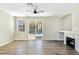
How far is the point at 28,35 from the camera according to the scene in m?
11.8

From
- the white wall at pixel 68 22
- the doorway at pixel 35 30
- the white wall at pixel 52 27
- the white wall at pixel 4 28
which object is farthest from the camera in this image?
the doorway at pixel 35 30

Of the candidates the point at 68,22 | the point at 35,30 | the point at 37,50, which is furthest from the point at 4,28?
the point at 68,22

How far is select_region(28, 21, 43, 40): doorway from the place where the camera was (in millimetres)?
11906

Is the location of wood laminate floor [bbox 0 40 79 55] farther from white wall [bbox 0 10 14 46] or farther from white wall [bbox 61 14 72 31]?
white wall [bbox 61 14 72 31]

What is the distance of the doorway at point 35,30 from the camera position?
11.9m

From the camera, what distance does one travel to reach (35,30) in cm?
1212

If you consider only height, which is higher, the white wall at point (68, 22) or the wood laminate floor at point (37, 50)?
the white wall at point (68, 22)

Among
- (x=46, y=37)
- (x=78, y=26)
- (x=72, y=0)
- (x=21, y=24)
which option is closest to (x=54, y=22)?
(x=46, y=37)

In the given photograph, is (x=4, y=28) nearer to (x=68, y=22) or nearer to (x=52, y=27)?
(x=52, y=27)

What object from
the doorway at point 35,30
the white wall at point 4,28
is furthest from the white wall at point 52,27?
the white wall at point 4,28

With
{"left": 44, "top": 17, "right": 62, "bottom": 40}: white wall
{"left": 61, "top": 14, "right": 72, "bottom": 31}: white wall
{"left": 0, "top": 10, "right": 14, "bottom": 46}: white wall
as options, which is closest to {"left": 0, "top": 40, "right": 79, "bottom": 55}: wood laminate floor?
{"left": 0, "top": 10, "right": 14, "bottom": 46}: white wall

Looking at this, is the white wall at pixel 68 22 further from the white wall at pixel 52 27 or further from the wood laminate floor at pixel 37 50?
the wood laminate floor at pixel 37 50

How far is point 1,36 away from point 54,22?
6.25m
